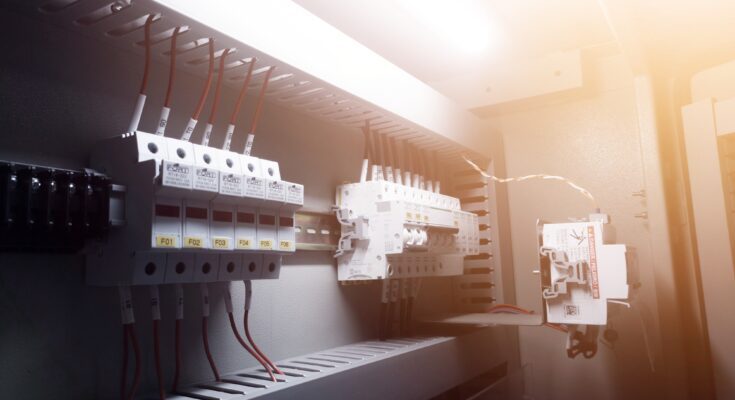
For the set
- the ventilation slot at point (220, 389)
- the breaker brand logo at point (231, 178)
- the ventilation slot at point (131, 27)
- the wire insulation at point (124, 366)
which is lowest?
the ventilation slot at point (220, 389)

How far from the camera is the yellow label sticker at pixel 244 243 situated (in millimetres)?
1232

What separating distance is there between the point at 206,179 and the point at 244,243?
0.19 meters

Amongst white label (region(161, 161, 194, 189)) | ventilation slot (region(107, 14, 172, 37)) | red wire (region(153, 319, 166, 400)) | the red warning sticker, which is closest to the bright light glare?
the red warning sticker

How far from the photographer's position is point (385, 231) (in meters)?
1.78

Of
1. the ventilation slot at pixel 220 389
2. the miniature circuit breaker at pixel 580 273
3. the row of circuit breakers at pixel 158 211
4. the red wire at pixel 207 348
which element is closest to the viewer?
the row of circuit breakers at pixel 158 211

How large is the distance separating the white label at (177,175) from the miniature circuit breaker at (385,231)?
78 centimetres

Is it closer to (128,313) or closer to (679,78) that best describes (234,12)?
(128,313)

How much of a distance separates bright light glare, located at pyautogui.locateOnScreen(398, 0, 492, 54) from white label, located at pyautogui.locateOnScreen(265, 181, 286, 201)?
989 mm

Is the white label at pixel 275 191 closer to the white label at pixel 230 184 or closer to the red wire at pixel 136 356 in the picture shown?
the white label at pixel 230 184

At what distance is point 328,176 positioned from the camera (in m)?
1.92

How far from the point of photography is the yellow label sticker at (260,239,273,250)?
4.23 ft

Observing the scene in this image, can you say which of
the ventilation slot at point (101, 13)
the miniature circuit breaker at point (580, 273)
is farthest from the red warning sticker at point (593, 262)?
the ventilation slot at point (101, 13)

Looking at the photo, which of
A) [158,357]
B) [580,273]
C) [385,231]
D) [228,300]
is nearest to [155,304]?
[158,357]

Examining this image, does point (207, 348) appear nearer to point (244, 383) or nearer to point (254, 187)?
point (244, 383)
